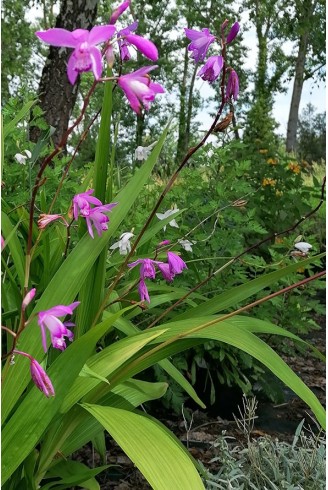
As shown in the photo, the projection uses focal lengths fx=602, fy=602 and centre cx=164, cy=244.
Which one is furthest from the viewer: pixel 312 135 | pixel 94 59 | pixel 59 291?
pixel 312 135

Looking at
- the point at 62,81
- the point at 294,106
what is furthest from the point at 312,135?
the point at 62,81

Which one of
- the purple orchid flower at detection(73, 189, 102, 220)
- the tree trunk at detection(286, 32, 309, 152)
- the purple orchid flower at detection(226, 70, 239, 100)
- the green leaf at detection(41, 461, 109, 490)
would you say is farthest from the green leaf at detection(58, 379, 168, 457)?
the tree trunk at detection(286, 32, 309, 152)

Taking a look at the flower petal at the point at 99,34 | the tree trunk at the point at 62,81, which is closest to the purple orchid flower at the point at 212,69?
the flower petal at the point at 99,34

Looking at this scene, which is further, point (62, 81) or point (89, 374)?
point (62, 81)

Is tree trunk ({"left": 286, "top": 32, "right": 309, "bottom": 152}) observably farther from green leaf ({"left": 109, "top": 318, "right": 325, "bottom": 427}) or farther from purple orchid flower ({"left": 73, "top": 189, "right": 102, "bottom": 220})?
purple orchid flower ({"left": 73, "top": 189, "right": 102, "bottom": 220})

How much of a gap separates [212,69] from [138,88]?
1.26 ft

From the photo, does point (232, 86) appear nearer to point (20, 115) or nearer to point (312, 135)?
point (20, 115)

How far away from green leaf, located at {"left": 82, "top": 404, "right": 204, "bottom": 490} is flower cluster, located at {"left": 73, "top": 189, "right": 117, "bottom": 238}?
412 mm

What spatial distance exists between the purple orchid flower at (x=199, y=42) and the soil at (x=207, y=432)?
3.40ft

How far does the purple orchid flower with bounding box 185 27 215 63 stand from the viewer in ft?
4.29

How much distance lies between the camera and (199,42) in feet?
4.31

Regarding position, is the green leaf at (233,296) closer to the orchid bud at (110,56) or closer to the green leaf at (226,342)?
the green leaf at (226,342)

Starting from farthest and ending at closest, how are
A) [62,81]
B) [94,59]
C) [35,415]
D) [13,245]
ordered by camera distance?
[62,81] < [13,245] < [35,415] < [94,59]

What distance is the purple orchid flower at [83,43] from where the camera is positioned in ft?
3.01
